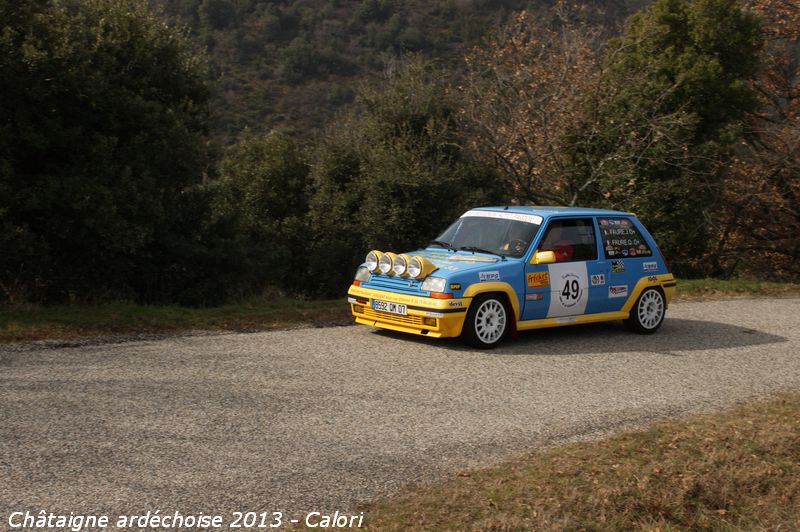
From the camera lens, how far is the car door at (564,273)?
36.5 ft

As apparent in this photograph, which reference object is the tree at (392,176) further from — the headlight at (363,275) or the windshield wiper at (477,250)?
the headlight at (363,275)

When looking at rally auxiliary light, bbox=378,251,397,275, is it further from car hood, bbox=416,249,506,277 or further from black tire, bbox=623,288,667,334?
black tire, bbox=623,288,667,334

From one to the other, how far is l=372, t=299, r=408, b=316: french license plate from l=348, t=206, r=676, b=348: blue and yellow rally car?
0.01 meters

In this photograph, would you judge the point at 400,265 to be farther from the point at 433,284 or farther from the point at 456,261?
the point at 456,261

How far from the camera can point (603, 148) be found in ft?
72.9

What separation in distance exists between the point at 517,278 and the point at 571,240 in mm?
1278

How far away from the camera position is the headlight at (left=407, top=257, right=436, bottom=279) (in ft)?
35.1

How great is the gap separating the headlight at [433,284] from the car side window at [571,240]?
1582mm

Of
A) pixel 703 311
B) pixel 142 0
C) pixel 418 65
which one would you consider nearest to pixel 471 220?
pixel 703 311

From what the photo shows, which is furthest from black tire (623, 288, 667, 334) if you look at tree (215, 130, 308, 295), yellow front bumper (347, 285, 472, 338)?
tree (215, 130, 308, 295)

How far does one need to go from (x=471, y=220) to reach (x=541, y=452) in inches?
227

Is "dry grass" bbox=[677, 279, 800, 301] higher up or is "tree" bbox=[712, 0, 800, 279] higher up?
"tree" bbox=[712, 0, 800, 279]

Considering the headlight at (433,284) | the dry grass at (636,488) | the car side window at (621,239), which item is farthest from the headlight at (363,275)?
the dry grass at (636,488)

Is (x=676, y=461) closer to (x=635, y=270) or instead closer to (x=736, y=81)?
(x=635, y=270)
